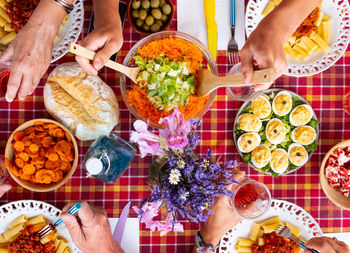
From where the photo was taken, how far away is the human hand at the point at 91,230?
1356mm

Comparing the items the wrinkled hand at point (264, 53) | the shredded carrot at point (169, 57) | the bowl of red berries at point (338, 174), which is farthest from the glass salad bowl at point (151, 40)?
the bowl of red berries at point (338, 174)

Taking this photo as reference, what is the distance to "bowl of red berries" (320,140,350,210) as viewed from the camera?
4.64 ft

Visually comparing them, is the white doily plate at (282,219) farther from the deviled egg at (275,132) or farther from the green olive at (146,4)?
the green olive at (146,4)

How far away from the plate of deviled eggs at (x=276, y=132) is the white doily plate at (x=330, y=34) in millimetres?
117

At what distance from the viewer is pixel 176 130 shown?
→ 101 centimetres

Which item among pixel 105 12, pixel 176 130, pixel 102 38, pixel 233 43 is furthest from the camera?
pixel 233 43

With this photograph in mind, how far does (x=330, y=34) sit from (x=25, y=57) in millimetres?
1209

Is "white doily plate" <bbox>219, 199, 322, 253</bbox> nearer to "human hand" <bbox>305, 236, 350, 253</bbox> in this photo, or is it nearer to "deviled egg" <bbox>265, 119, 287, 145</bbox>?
"human hand" <bbox>305, 236, 350, 253</bbox>

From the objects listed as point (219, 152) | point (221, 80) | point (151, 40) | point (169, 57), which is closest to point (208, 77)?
point (221, 80)

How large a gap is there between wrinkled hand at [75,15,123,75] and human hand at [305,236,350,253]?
1.08m

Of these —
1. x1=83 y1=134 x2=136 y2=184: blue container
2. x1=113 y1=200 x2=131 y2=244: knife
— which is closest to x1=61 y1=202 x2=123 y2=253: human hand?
x1=113 y1=200 x2=131 y2=244: knife

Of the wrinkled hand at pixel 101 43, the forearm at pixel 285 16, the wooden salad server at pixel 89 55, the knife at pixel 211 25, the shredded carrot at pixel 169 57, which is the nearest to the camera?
the wooden salad server at pixel 89 55

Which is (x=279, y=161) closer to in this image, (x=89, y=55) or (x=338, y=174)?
(x=338, y=174)

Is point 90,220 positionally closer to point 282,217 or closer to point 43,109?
point 43,109
